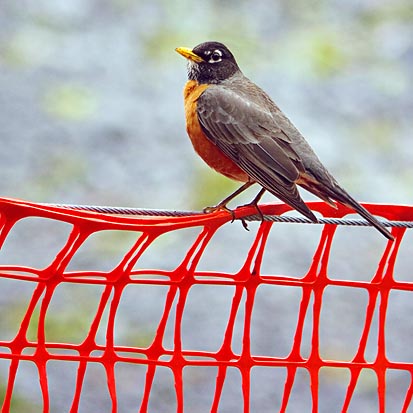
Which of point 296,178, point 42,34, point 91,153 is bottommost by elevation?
point 296,178

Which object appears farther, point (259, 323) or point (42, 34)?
point (42, 34)

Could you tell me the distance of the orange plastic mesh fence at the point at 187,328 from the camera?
252 centimetres

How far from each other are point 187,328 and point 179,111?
209 cm

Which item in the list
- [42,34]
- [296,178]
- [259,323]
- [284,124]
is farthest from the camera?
[42,34]

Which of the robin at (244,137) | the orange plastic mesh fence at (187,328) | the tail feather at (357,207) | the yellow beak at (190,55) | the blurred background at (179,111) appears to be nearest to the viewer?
the orange plastic mesh fence at (187,328)

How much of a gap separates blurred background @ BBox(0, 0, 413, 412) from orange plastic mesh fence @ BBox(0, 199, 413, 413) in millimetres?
32

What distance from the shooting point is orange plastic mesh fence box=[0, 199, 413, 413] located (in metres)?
2.52

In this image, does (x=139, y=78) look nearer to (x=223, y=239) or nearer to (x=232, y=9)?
(x=232, y=9)

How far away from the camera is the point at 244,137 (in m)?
3.41

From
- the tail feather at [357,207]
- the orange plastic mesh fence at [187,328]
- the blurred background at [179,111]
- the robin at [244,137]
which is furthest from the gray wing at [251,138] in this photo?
the blurred background at [179,111]

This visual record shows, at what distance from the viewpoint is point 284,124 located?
355 cm

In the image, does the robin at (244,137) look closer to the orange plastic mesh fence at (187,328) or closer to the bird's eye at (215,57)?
the bird's eye at (215,57)

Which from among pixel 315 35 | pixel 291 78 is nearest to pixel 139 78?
pixel 291 78

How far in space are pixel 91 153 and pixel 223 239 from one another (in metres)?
1.03
